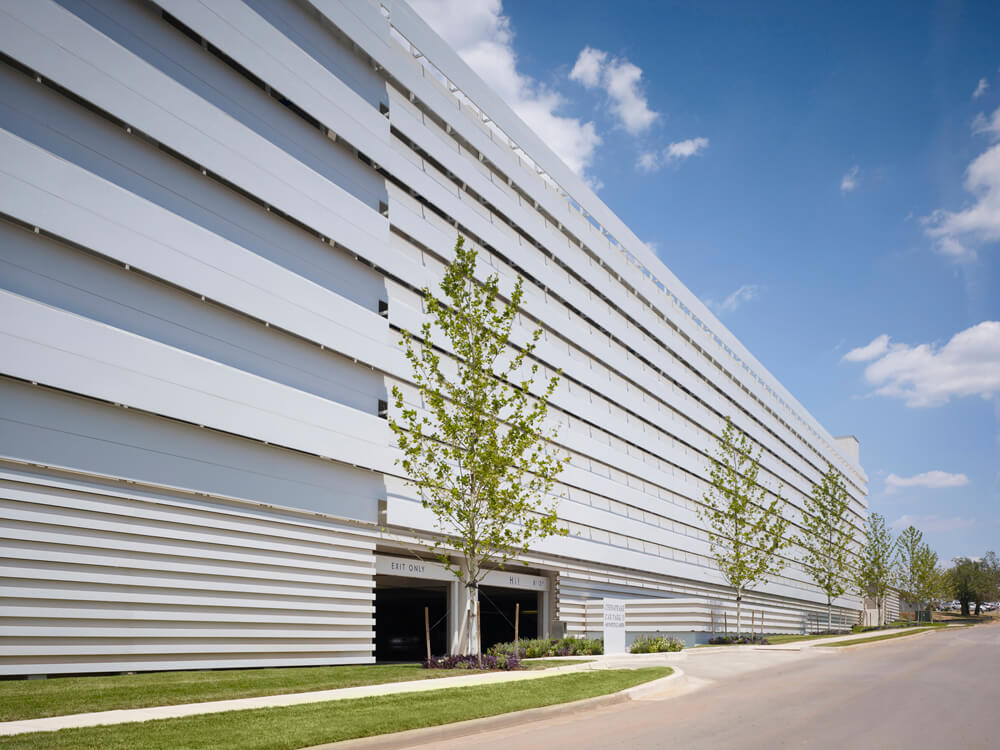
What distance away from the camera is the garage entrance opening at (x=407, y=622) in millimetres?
41469

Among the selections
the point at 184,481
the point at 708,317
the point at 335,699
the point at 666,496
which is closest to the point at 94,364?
the point at 184,481

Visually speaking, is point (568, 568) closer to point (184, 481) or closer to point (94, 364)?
point (184, 481)

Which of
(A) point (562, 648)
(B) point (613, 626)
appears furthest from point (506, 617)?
(B) point (613, 626)

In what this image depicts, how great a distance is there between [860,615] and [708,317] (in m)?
57.0

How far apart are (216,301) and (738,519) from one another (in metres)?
35.1

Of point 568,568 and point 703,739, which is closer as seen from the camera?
point 703,739

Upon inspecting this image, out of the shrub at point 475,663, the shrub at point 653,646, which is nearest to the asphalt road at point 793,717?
the shrub at point 475,663

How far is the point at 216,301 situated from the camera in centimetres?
2172

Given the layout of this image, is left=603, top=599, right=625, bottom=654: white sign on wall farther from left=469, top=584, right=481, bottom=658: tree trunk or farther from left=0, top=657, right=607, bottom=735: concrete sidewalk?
left=0, top=657, right=607, bottom=735: concrete sidewalk

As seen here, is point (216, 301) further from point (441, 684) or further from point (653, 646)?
point (653, 646)

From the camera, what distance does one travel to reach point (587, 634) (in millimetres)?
40469

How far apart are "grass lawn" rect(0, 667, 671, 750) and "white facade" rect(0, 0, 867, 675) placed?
7.91 metres

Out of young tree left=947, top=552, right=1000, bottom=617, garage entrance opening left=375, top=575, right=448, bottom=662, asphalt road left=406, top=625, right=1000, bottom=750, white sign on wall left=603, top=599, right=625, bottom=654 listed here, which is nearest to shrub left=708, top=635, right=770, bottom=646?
garage entrance opening left=375, top=575, right=448, bottom=662

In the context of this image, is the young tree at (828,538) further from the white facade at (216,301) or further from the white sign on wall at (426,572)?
the white facade at (216,301)
